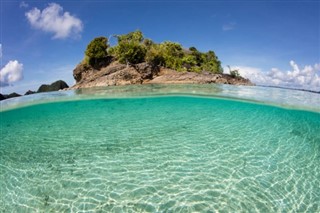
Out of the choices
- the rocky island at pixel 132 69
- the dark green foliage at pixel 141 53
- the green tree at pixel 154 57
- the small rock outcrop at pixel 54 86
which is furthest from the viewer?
the small rock outcrop at pixel 54 86

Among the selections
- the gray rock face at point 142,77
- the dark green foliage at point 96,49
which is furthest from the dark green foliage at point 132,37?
the gray rock face at point 142,77

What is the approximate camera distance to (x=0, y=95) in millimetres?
41969

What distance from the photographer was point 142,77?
45438 mm

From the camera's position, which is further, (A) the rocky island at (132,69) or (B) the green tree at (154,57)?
(B) the green tree at (154,57)

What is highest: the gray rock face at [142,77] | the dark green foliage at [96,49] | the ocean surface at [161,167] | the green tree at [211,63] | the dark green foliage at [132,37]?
the dark green foliage at [132,37]

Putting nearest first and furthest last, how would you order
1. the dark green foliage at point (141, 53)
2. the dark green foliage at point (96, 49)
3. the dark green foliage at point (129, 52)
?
the dark green foliage at point (129, 52) → the dark green foliage at point (141, 53) → the dark green foliage at point (96, 49)

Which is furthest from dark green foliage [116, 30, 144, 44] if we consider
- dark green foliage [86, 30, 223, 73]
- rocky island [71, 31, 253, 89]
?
rocky island [71, 31, 253, 89]

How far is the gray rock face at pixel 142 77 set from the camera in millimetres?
42375

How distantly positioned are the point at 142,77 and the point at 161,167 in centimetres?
3933

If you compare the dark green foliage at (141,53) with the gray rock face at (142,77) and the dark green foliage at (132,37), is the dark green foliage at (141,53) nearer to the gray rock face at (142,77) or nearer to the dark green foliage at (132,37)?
the dark green foliage at (132,37)

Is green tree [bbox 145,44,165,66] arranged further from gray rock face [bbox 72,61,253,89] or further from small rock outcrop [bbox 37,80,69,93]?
small rock outcrop [bbox 37,80,69,93]

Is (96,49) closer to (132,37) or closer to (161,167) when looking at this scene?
(132,37)

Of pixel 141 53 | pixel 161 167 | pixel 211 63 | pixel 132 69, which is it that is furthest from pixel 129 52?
pixel 161 167

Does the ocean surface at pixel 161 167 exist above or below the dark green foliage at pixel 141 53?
below
